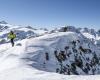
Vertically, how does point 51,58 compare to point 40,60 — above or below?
below

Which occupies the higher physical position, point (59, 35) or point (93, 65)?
point (59, 35)

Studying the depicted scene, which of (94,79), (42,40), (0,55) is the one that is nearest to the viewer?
(94,79)

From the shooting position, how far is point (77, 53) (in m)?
41.6

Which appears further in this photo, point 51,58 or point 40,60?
point 51,58

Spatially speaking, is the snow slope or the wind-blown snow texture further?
the wind-blown snow texture

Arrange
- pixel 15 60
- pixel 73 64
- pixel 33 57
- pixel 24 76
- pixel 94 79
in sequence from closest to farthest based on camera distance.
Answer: pixel 94 79, pixel 24 76, pixel 15 60, pixel 33 57, pixel 73 64

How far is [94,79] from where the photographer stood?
728 inches

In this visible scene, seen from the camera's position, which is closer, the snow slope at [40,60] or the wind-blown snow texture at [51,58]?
the snow slope at [40,60]

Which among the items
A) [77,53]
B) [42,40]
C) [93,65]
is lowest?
[93,65]

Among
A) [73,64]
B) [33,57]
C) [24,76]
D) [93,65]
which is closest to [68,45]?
[73,64]

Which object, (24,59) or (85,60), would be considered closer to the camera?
(24,59)

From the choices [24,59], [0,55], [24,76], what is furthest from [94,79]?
[0,55]

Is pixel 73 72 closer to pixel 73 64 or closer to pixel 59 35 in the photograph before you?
pixel 73 64

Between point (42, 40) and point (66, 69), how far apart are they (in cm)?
894
